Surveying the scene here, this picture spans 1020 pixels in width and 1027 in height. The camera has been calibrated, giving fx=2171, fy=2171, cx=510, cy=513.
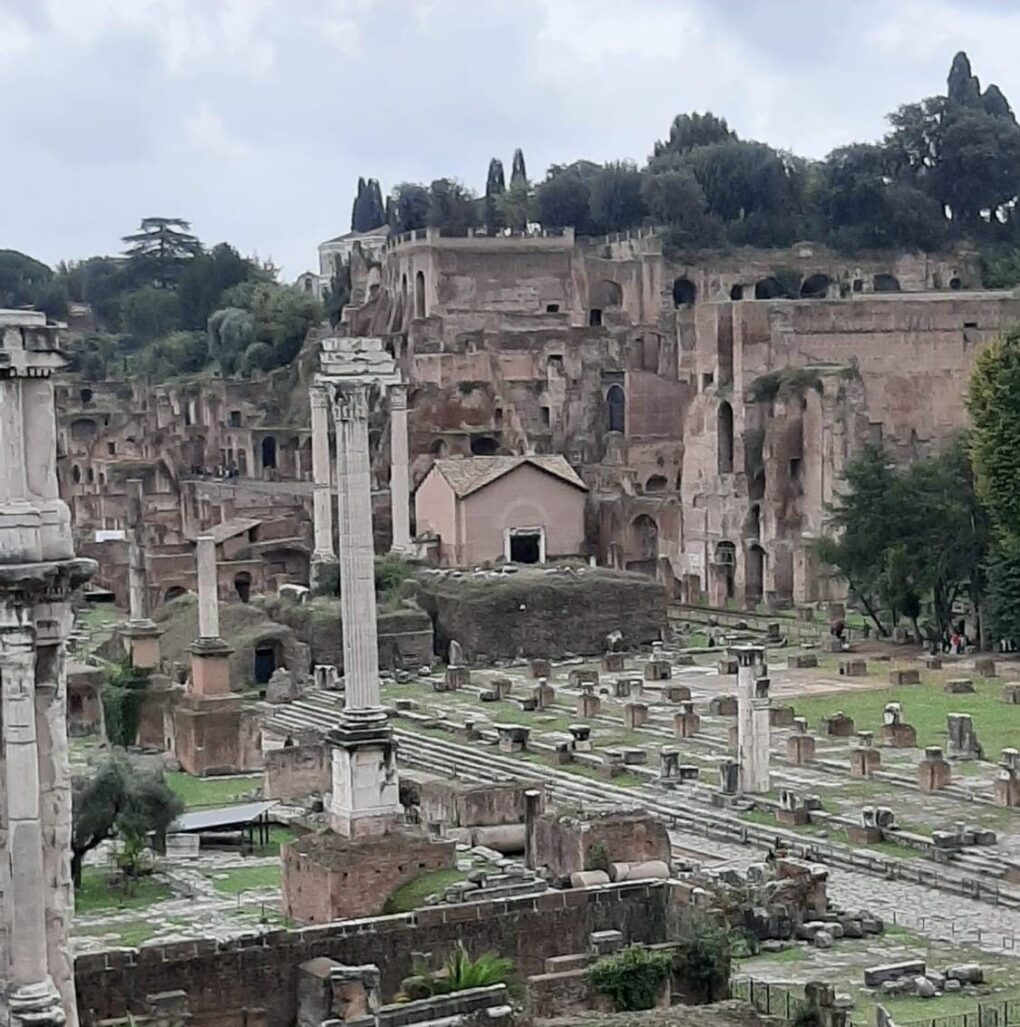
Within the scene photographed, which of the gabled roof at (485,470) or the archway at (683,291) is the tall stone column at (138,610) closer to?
the gabled roof at (485,470)

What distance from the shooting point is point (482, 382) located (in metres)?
67.1

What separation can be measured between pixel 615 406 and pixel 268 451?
13047 mm

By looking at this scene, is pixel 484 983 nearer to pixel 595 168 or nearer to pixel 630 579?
pixel 630 579

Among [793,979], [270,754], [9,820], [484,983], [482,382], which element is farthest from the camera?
[482,382]

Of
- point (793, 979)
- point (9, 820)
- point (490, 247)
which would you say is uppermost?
point (490, 247)

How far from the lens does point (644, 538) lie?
195ft

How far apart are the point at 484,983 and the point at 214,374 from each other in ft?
231

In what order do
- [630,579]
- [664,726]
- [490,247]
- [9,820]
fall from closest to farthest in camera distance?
[9,820], [664,726], [630,579], [490,247]

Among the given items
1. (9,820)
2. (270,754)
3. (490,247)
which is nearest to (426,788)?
(270,754)

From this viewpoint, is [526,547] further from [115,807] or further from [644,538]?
[115,807]

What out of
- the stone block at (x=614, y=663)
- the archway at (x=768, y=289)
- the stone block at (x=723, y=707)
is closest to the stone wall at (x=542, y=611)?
the stone block at (x=614, y=663)

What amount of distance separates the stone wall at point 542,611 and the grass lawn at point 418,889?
2452 centimetres

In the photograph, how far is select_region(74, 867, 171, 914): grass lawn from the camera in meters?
24.2

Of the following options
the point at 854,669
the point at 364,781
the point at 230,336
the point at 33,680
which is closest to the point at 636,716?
the point at 854,669
